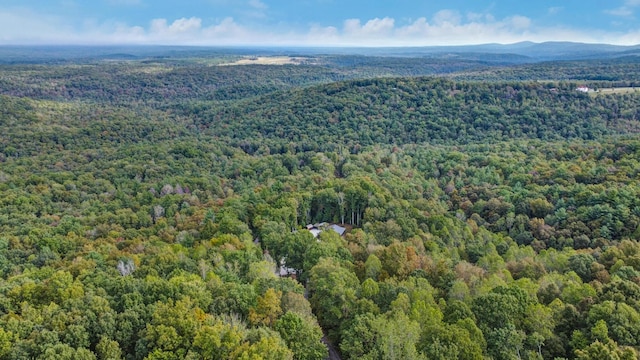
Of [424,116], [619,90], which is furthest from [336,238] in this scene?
[619,90]

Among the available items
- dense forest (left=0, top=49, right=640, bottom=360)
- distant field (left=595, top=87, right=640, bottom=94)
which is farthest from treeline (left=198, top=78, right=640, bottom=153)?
distant field (left=595, top=87, right=640, bottom=94)

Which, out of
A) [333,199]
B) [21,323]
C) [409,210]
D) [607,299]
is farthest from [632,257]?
[21,323]

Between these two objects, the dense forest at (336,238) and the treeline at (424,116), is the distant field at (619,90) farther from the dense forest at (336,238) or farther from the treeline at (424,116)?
the treeline at (424,116)

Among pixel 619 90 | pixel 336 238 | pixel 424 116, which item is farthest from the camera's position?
pixel 619 90

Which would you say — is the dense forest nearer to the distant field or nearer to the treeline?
the treeline

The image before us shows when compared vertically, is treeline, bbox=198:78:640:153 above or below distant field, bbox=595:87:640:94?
below

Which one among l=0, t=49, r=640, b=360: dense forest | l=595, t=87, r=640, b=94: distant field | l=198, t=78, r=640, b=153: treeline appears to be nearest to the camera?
l=0, t=49, r=640, b=360: dense forest

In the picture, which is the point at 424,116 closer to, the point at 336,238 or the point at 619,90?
the point at 619,90

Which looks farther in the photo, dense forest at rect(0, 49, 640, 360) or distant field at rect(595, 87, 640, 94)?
distant field at rect(595, 87, 640, 94)
